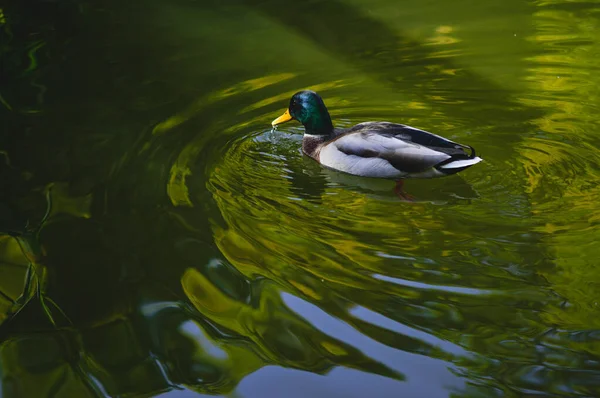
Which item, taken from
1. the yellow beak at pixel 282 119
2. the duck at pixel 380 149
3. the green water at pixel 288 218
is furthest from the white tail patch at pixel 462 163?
the yellow beak at pixel 282 119

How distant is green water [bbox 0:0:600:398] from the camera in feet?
11.4

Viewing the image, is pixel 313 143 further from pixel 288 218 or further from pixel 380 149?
pixel 288 218

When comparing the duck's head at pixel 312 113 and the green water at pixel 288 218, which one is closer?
the green water at pixel 288 218

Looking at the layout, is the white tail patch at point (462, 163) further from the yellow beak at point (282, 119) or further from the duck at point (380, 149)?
the yellow beak at point (282, 119)

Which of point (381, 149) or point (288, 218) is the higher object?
point (381, 149)

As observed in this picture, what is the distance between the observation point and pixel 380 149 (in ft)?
17.5

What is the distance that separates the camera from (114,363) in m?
3.55

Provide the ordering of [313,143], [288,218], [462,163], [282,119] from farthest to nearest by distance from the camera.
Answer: [282,119] → [313,143] → [462,163] → [288,218]

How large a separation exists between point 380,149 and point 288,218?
0.97 metres

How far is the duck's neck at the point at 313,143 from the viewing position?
5828 mm

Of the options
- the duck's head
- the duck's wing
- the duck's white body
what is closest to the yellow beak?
the duck's head

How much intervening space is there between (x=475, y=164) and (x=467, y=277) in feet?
4.87

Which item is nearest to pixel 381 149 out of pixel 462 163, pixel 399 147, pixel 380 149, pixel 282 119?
pixel 380 149

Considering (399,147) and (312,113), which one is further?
(312,113)
